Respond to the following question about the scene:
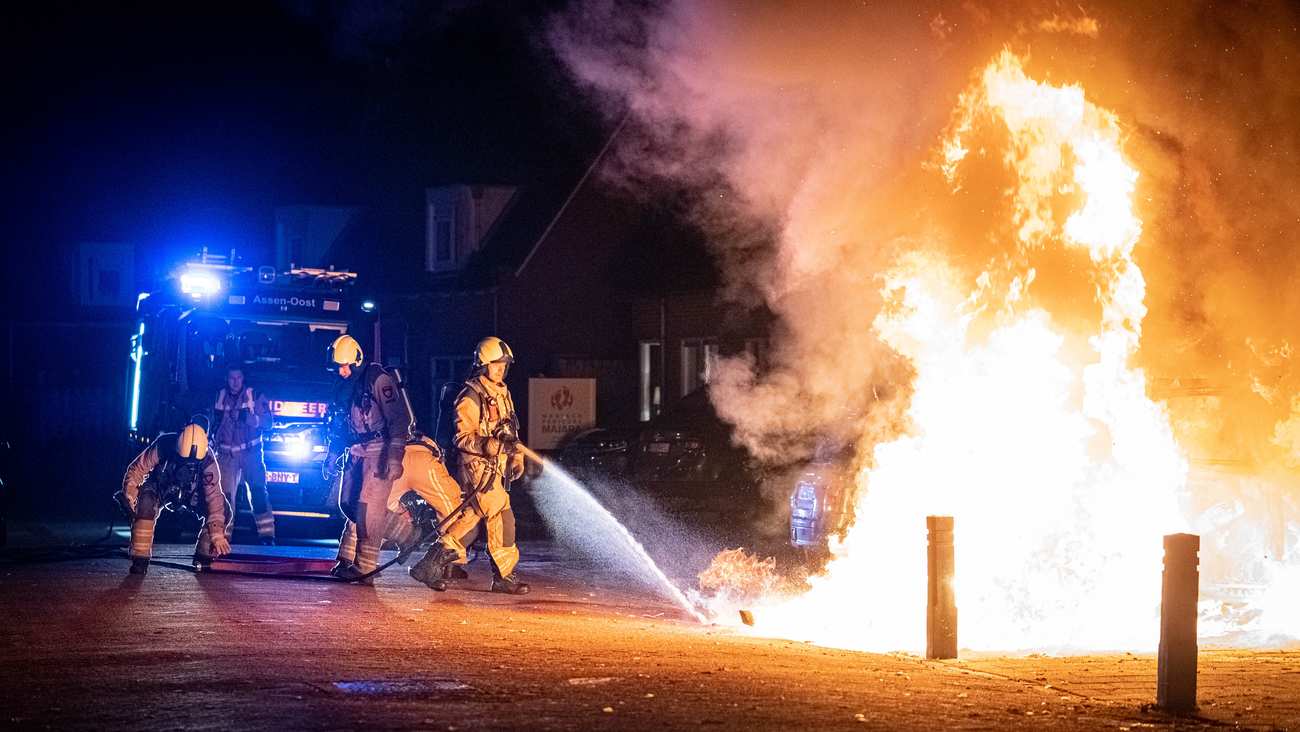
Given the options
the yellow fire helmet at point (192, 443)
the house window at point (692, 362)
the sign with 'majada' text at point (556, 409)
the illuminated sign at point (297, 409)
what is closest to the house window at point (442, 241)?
the house window at point (692, 362)

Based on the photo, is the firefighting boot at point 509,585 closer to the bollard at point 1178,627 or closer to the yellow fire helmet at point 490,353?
the yellow fire helmet at point 490,353

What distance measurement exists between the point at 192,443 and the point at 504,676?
724 centimetres

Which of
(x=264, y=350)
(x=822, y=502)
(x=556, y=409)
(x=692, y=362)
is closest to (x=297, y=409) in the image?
(x=264, y=350)

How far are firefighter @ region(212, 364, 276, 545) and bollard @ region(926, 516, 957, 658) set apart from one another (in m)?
10.4

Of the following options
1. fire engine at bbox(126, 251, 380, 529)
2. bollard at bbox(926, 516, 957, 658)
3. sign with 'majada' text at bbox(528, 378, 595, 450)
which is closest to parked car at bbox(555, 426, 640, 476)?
fire engine at bbox(126, 251, 380, 529)

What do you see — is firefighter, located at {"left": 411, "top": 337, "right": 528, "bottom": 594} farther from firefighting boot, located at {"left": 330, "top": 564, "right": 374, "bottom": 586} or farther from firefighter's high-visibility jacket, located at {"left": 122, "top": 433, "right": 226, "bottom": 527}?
firefighter's high-visibility jacket, located at {"left": 122, "top": 433, "right": 226, "bottom": 527}

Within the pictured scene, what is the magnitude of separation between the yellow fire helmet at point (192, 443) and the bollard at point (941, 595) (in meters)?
7.77

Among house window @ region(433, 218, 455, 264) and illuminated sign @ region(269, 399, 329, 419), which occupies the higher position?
house window @ region(433, 218, 455, 264)

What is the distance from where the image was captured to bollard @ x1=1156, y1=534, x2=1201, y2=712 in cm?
866

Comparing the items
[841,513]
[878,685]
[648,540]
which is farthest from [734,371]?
[878,685]

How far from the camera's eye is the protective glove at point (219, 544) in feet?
50.4

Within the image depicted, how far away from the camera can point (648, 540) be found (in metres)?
19.1

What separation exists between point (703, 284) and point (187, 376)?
39.0 feet

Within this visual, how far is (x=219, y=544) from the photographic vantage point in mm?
15375
